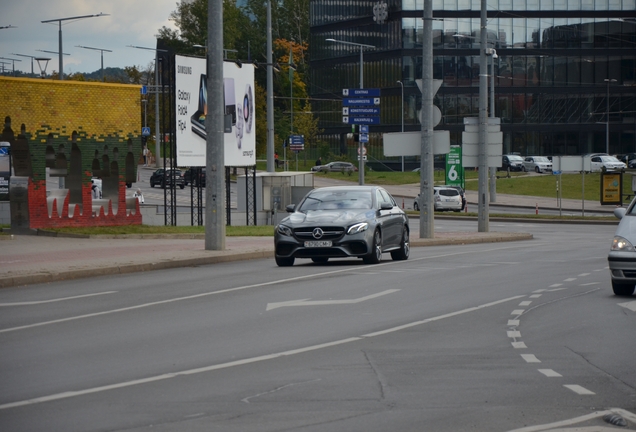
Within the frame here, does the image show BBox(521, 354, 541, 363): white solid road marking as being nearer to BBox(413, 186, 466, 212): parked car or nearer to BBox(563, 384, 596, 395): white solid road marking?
BBox(563, 384, 596, 395): white solid road marking

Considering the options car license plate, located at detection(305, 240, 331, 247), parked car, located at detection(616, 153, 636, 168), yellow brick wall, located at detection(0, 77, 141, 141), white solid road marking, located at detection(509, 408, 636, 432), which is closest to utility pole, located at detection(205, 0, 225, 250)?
car license plate, located at detection(305, 240, 331, 247)

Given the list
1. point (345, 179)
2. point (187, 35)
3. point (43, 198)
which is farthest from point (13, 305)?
point (187, 35)

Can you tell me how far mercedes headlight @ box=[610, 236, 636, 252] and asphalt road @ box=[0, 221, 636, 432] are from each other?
742mm

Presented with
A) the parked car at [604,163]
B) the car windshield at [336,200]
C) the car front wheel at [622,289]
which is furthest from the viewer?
the parked car at [604,163]

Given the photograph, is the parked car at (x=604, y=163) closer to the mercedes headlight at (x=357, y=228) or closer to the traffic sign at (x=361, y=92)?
the traffic sign at (x=361, y=92)

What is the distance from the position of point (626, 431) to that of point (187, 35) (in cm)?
11558

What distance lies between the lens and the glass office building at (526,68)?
9694 cm

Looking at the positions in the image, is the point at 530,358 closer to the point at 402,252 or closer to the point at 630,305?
the point at 630,305

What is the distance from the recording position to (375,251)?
70.3 ft

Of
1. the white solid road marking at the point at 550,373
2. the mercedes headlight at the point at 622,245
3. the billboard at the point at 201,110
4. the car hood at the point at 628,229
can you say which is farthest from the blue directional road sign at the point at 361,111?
the white solid road marking at the point at 550,373

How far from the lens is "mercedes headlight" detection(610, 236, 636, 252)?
15.4 metres

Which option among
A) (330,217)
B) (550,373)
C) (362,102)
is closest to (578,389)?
(550,373)

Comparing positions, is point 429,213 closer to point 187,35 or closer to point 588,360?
point 588,360

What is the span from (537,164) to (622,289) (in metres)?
75.1
